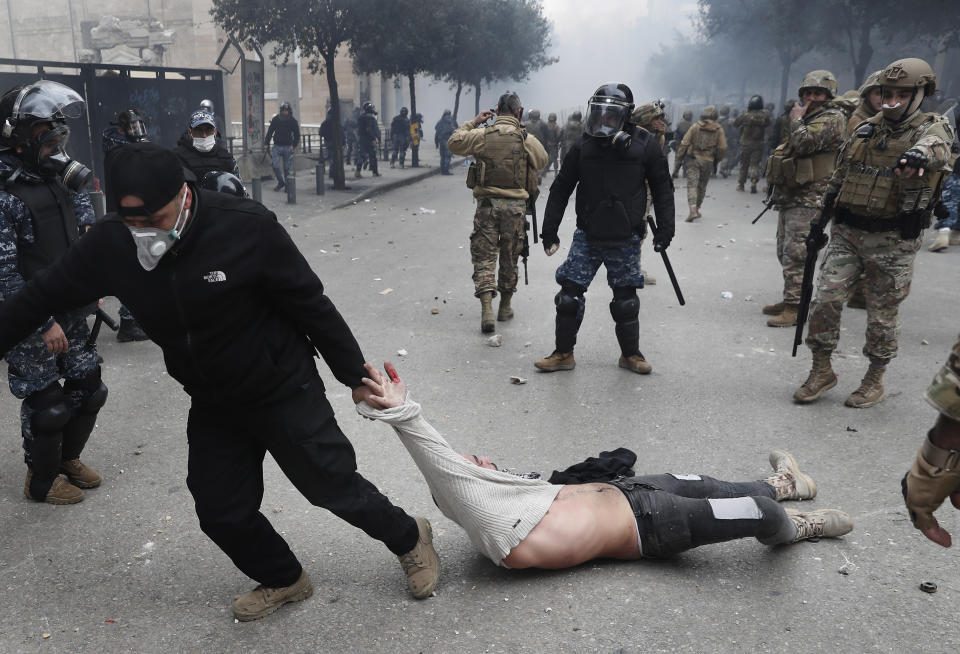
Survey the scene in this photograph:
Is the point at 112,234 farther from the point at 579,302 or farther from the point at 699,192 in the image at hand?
the point at 699,192

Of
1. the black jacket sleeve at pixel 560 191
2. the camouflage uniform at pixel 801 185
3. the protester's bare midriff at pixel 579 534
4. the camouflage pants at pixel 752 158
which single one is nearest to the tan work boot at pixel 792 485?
the protester's bare midriff at pixel 579 534

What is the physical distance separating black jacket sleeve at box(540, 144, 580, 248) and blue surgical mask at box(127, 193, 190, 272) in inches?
141

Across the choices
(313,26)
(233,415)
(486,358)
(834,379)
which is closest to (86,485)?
(233,415)

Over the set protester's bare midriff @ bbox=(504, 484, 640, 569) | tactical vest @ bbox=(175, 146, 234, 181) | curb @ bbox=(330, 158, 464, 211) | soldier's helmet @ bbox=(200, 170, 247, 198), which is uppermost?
tactical vest @ bbox=(175, 146, 234, 181)

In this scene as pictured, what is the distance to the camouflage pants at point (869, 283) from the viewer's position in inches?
191

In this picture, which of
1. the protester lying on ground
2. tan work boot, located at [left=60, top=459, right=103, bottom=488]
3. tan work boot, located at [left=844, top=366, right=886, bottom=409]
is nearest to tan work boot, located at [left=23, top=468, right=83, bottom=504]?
tan work boot, located at [left=60, top=459, right=103, bottom=488]

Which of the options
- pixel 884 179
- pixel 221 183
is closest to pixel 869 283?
pixel 884 179

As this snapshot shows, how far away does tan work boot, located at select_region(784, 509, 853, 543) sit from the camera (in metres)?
3.25

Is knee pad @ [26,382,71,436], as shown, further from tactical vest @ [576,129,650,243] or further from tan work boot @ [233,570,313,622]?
tactical vest @ [576,129,650,243]

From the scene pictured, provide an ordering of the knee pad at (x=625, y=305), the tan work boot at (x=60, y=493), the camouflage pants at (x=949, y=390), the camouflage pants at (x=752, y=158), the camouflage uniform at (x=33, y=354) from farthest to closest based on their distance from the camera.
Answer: the camouflage pants at (x=752, y=158) → the knee pad at (x=625, y=305) → the tan work boot at (x=60, y=493) → the camouflage uniform at (x=33, y=354) → the camouflage pants at (x=949, y=390)

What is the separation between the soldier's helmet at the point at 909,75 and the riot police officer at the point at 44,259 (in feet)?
14.5

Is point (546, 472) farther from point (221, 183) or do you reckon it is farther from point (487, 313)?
point (221, 183)

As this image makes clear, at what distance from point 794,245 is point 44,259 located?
6.05 m

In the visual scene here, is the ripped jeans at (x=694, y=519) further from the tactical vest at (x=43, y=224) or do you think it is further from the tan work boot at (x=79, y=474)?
the tactical vest at (x=43, y=224)
